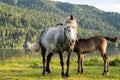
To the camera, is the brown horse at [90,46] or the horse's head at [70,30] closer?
the horse's head at [70,30]

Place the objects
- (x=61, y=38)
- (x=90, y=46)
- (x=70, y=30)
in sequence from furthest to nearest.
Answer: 1. (x=90, y=46)
2. (x=61, y=38)
3. (x=70, y=30)

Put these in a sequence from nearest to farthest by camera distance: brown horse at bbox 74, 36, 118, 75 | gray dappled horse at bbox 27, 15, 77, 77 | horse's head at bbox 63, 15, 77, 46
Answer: horse's head at bbox 63, 15, 77, 46, gray dappled horse at bbox 27, 15, 77, 77, brown horse at bbox 74, 36, 118, 75

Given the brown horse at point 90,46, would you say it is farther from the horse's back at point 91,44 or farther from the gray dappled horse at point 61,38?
the gray dappled horse at point 61,38

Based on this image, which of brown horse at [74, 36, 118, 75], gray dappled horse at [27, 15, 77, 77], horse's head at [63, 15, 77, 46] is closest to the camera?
horse's head at [63, 15, 77, 46]

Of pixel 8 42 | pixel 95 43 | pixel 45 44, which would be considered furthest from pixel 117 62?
pixel 8 42

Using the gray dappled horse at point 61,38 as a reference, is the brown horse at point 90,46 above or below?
below

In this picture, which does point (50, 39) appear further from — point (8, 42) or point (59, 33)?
point (8, 42)

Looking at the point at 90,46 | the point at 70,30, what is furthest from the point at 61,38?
the point at 90,46

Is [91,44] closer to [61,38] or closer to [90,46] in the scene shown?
[90,46]

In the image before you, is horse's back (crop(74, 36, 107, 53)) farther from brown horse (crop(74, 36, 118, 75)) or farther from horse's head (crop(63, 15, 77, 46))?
horse's head (crop(63, 15, 77, 46))

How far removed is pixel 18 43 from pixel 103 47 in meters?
184

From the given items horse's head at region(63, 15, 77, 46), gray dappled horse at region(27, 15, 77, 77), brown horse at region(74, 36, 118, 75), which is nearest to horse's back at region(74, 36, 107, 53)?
brown horse at region(74, 36, 118, 75)

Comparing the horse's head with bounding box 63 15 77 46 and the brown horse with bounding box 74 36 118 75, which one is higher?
the horse's head with bounding box 63 15 77 46

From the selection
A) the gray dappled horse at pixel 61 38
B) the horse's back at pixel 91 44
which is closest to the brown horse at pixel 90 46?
the horse's back at pixel 91 44
